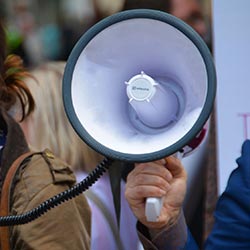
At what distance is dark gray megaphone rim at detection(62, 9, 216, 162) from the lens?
1.35 metres

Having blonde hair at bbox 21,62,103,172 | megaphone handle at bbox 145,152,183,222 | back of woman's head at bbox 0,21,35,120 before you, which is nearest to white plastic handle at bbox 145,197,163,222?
megaphone handle at bbox 145,152,183,222

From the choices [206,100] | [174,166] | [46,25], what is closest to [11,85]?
[174,166]

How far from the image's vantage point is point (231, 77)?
231 cm

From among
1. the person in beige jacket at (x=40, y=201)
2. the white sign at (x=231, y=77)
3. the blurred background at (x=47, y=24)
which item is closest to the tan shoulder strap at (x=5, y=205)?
the person in beige jacket at (x=40, y=201)

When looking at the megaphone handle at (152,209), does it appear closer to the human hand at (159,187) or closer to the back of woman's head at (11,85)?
the human hand at (159,187)

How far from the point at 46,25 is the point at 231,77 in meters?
0.98

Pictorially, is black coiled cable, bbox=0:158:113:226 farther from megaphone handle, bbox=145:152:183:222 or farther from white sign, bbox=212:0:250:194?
white sign, bbox=212:0:250:194

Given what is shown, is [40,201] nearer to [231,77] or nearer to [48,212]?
[48,212]

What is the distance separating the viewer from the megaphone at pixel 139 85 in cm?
138

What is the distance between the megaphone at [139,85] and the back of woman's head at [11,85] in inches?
17.6

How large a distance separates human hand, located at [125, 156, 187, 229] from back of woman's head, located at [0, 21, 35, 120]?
0.54 metres

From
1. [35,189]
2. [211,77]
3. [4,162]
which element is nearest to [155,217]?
[211,77]

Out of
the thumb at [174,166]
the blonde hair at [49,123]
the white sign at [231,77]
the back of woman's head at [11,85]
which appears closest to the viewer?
the thumb at [174,166]

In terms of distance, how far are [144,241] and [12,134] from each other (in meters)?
0.44
